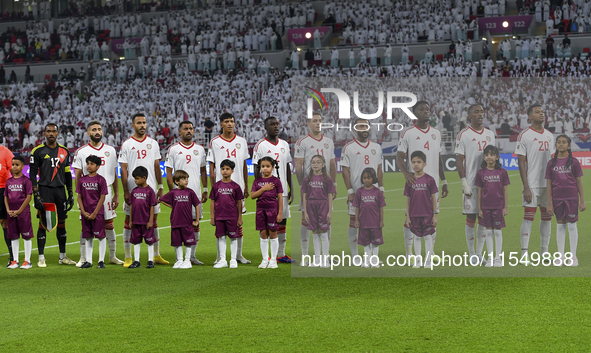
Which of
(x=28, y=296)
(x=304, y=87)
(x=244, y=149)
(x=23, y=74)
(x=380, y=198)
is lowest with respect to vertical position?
(x=28, y=296)

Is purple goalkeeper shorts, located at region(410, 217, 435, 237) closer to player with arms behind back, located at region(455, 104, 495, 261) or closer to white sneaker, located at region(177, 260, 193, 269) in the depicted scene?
player with arms behind back, located at region(455, 104, 495, 261)

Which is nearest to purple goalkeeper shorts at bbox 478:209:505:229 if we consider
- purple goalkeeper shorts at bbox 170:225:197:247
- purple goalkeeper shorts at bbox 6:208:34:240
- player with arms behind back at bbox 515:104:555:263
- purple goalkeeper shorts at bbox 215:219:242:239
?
player with arms behind back at bbox 515:104:555:263

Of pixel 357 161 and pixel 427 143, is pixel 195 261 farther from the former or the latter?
pixel 427 143

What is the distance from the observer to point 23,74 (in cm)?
4928

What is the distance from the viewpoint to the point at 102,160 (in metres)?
9.85

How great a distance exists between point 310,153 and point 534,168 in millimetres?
2883

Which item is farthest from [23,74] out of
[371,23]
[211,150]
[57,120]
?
[211,150]

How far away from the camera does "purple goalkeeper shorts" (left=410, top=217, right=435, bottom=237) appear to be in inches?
338

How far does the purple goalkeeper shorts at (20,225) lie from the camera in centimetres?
984

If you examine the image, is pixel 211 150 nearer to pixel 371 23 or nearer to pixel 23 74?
pixel 371 23

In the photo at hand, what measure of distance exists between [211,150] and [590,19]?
37003 mm

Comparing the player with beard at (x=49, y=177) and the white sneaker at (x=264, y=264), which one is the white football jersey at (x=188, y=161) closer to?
the white sneaker at (x=264, y=264)

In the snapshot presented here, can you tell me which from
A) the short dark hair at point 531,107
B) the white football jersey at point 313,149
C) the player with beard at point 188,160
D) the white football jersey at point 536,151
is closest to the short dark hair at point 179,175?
the player with beard at point 188,160

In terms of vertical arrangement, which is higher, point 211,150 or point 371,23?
point 371,23
